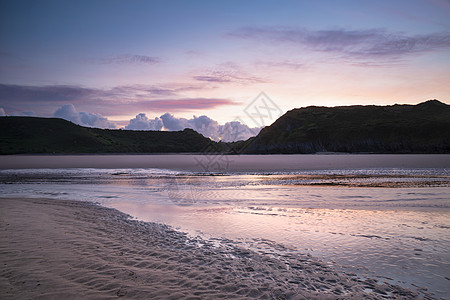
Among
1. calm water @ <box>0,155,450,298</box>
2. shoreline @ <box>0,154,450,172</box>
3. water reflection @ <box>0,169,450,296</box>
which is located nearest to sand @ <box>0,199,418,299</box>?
calm water @ <box>0,155,450,298</box>

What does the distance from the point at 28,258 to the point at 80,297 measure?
3331 mm

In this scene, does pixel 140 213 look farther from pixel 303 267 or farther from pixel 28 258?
pixel 303 267

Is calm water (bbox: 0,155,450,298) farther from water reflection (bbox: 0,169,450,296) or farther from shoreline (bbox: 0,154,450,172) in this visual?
shoreline (bbox: 0,154,450,172)

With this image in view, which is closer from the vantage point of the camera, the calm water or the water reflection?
the calm water

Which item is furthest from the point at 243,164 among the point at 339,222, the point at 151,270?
the point at 151,270

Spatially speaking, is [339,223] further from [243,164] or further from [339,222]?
[243,164]

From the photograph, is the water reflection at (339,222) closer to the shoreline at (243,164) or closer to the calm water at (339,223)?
the calm water at (339,223)

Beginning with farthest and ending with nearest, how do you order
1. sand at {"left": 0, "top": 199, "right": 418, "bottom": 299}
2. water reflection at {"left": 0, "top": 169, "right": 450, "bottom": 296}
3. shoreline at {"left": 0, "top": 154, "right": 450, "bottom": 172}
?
shoreline at {"left": 0, "top": 154, "right": 450, "bottom": 172}, water reflection at {"left": 0, "top": 169, "right": 450, "bottom": 296}, sand at {"left": 0, "top": 199, "right": 418, "bottom": 299}

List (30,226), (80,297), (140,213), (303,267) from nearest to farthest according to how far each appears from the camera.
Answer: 1. (80,297)
2. (303,267)
3. (30,226)
4. (140,213)

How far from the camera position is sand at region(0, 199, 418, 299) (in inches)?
262

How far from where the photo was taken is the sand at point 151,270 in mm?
6650

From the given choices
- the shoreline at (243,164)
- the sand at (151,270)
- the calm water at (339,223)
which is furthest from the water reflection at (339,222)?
the shoreline at (243,164)

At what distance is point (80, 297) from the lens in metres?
6.16

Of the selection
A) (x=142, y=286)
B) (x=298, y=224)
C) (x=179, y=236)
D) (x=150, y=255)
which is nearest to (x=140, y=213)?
(x=179, y=236)
